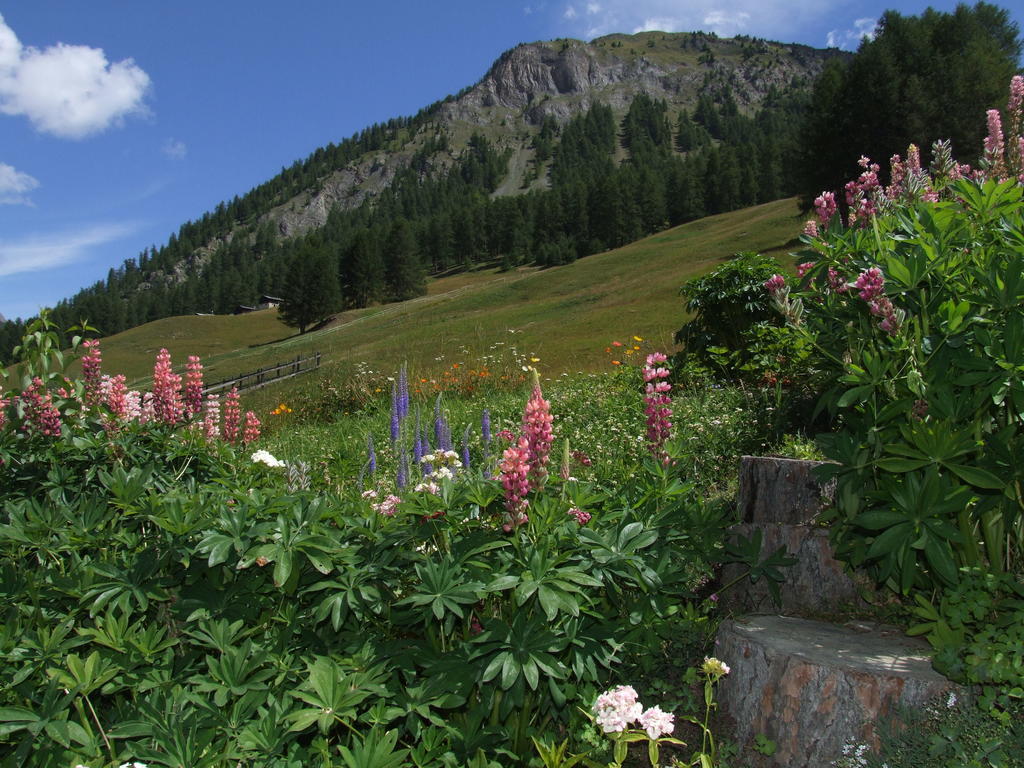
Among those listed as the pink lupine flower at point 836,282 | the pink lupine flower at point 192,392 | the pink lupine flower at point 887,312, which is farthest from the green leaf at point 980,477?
the pink lupine flower at point 192,392

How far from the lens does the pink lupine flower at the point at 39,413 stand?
4.07 metres

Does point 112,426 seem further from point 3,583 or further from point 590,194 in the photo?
point 590,194

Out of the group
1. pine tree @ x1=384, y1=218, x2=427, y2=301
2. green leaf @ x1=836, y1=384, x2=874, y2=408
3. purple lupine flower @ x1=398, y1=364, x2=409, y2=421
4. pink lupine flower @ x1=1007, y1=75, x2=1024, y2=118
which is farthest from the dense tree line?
pine tree @ x1=384, y1=218, x2=427, y2=301

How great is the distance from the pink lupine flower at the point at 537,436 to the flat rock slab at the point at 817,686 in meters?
1.13

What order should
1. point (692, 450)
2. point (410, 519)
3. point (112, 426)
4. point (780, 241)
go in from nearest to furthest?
point (410, 519), point (112, 426), point (692, 450), point (780, 241)

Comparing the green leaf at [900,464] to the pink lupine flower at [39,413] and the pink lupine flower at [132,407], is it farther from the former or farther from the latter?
the pink lupine flower at [39,413]

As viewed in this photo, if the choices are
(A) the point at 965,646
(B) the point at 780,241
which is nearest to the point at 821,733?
(A) the point at 965,646

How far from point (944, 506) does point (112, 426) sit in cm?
438

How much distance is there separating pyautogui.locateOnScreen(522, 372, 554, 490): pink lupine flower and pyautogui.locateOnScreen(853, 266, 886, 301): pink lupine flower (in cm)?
130

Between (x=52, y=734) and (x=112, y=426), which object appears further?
(x=112, y=426)

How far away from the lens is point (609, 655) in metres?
2.60

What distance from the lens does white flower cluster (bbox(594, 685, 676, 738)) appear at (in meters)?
2.25

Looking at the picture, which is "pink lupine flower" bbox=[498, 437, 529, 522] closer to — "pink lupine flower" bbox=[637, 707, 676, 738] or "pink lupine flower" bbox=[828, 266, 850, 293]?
"pink lupine flower" bbox=[637, 707, 676, 738]

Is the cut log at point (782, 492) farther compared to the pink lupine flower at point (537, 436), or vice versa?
the cut log at point (782, 492)
